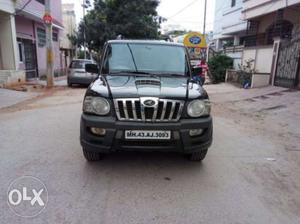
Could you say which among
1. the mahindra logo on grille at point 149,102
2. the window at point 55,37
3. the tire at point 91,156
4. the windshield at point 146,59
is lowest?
the tire at point 91,156

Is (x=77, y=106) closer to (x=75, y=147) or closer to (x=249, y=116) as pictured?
(x=75, y=147)

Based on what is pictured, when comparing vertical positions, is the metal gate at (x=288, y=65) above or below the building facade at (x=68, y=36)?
below

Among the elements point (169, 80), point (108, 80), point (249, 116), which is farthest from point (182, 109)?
point (249, 116)

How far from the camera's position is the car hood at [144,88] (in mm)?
3451

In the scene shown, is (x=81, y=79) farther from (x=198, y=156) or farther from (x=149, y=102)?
(x=149, y=102)

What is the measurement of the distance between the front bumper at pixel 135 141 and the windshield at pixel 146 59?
1399mm

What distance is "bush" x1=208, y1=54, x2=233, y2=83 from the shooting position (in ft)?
62.4

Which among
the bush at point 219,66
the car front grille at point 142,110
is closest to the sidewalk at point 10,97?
the car front grille at point 142,110

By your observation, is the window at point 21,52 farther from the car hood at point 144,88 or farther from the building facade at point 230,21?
the building facade at point 230,21

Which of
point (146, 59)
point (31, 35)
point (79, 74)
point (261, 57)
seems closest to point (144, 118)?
point (146, 59)

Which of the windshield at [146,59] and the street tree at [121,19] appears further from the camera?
the street tree at [121,19]

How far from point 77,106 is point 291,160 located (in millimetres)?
6603

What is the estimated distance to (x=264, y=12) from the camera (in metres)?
14.8

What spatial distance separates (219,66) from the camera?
1919 cm
